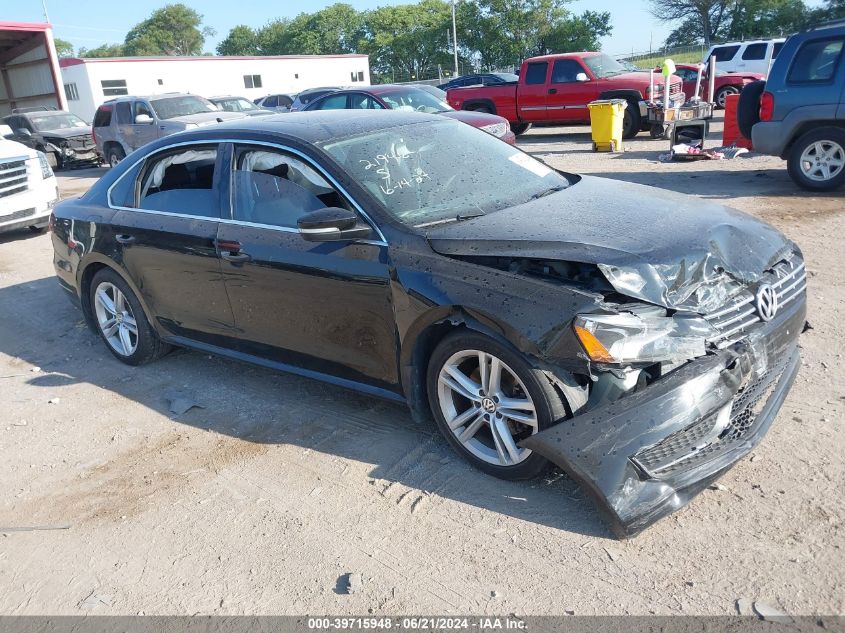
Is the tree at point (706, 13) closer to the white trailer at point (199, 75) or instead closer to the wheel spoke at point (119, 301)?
the white trailer at point (199, 75)

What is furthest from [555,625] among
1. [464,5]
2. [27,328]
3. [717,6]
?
[464,5]

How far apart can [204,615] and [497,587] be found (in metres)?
1.17

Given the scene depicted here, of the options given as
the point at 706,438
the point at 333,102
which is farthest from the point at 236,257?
the point at 333,102

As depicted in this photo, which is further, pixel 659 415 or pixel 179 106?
pixel 179 106

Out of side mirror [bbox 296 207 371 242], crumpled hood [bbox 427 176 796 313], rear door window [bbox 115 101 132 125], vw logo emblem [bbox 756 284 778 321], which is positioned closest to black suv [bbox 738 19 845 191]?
crumpled hood [bbox 427 176 796 313]

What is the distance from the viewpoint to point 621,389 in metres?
3.05

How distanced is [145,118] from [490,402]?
597 inches

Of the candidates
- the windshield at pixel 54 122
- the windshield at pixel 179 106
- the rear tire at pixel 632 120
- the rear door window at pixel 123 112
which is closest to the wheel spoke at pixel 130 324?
the windshield at pixel 179 106

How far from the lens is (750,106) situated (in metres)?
9.91

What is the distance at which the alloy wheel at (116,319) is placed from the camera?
→ 5430mm

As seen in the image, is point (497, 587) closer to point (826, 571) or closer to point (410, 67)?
point (826, 571)

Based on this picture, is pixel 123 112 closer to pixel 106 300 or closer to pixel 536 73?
pixel 536 73

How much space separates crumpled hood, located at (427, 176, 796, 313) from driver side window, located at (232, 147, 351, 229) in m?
0.79

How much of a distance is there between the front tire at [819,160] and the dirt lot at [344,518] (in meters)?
4.93
